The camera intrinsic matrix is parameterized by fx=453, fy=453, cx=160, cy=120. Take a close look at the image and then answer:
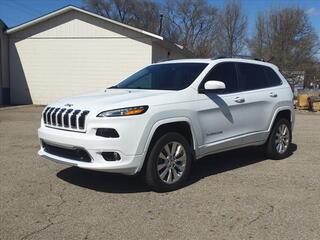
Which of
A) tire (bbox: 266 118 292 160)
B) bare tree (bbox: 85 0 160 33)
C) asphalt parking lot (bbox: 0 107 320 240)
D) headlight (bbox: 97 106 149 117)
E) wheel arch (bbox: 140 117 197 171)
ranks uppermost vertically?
bare tree (bbox: 85 0 160 33)

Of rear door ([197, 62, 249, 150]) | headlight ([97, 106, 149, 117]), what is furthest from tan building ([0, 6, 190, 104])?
headlight ([97, 106, 149, 117])

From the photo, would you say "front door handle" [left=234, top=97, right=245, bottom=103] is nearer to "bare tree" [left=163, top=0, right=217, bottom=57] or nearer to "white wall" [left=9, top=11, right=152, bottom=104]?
"white wall" [left=9, top=11, right=152, bottom=104]

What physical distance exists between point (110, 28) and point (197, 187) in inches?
660

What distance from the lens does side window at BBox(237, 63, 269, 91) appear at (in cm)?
732

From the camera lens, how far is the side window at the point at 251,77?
288 inches

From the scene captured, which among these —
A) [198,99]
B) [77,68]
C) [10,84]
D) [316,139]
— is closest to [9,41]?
[10,84]

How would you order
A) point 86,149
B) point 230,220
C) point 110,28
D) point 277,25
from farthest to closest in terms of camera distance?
point 277,25 → point 110,28 → point 86,149 → point 230,220

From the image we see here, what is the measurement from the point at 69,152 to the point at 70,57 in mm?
17293

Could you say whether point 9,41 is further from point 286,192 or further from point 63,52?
point 286,192

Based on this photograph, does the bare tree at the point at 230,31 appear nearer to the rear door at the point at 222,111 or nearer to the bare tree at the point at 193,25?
the bare tree at the point at 193,25

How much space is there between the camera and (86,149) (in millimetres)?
5441

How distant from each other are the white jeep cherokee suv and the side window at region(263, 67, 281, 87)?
0.12 m

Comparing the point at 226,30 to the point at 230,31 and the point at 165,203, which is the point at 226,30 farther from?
the point at 165,203

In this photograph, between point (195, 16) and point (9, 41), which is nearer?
point (9, 41)
